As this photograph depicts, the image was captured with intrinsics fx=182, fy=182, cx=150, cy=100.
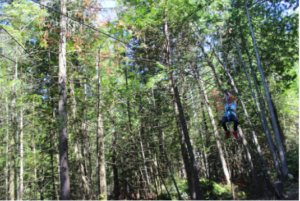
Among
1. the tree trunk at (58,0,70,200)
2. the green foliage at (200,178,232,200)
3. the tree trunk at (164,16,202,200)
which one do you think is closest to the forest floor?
the tree trunk at (164,16,202,200)

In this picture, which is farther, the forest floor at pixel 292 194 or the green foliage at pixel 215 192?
the green foliage at pixel 215 192

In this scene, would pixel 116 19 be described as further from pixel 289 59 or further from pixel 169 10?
pixel 289 59

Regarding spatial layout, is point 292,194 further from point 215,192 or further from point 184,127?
point 215,192

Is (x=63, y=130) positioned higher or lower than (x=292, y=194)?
higher

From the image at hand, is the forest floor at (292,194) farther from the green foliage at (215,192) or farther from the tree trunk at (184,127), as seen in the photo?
the green foliage at (215,192)

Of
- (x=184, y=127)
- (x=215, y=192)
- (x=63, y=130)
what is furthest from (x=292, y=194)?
(x=63, y=130)

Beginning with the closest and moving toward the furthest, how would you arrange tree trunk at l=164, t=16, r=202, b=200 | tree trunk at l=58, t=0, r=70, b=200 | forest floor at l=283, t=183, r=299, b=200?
tree trunk at l=58, t=0, r=70, b=200
tree trunk at l=164, t=16, r=202, b=200
forest floor at l=283, t=183, r=299, b=200

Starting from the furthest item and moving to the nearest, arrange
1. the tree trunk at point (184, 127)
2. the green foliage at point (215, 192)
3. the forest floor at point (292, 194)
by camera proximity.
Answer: the green foliage at point (215, 192) < the forest floor at point (292, 194) < the tree trunk at point (184, 127)

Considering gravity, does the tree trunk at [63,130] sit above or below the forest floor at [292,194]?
above

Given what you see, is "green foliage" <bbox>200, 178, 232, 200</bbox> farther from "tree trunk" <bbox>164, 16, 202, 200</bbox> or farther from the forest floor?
"tree trunk" <bbox>164, 16, 202, 200</bbox>

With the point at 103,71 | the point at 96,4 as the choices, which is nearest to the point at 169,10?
the point at 96,4

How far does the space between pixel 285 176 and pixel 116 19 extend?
948cm

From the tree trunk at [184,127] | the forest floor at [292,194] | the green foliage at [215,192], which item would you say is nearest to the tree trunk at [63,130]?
the tree trunk at [184,127]

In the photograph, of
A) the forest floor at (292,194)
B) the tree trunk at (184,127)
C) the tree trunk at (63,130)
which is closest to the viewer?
the tree trunk at (63,130)
